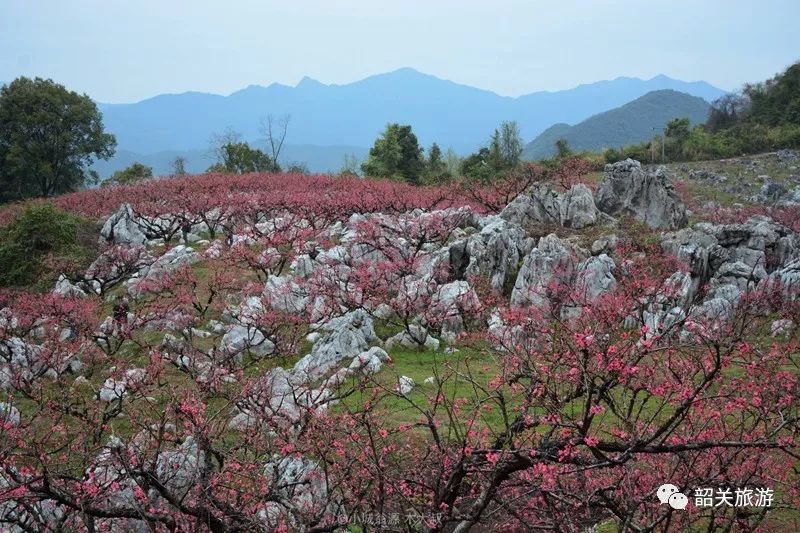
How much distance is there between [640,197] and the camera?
27.1 meters

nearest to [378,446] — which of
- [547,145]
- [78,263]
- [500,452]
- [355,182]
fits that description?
[500,452]

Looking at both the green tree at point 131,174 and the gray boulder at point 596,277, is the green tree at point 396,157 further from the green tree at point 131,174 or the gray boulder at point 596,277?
the gray boulder at point 596,277

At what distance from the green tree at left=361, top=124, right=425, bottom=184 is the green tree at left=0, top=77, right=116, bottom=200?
2722 cm

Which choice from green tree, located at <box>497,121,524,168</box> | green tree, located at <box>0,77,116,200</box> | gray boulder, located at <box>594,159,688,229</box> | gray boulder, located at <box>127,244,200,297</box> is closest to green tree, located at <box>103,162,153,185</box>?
green tree, located at <box>0,77,116,200</box>

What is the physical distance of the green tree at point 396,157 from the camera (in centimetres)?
5375

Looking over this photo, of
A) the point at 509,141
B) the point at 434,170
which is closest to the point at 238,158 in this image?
the point at 434,170

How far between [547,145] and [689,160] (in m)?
146

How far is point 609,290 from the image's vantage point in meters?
18.4

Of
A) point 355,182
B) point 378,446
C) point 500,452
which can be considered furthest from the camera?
point 355,182

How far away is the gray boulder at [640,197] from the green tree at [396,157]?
88.9 ft

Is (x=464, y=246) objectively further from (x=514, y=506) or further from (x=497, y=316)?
(x=514, y=506)

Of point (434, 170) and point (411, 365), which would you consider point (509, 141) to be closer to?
point (434, 170)

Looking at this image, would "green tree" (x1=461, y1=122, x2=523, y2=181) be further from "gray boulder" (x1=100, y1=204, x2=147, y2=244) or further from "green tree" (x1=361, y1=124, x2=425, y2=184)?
"gray boulder" (x1=100, y1=204, x2=147, y2=244)

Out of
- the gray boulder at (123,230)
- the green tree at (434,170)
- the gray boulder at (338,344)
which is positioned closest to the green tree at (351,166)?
the green tree at (434,170)
